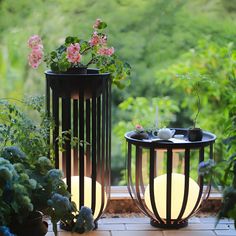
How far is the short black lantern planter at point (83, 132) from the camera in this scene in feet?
10.2

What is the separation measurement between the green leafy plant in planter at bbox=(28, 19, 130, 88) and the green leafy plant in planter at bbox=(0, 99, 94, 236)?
0.24 metres

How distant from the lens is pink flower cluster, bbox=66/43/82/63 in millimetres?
3088

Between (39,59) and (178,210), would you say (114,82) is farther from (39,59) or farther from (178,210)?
(178,210)

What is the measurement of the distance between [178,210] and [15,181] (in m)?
0.96

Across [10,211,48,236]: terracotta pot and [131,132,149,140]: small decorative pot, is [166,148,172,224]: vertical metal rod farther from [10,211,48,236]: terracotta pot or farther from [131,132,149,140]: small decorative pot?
[10,211,48,236]: terracotta pot

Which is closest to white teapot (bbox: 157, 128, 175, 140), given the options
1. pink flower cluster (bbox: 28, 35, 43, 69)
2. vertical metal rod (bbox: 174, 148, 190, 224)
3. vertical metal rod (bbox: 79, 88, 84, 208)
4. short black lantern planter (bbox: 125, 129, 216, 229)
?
short black lantern planter (bbox: 125, 129, 216, 229)

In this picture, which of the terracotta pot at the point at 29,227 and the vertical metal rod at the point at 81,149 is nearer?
the terracotta pot at the point at 29,227

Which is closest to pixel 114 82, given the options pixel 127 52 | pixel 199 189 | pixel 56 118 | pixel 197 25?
pixel 56 118

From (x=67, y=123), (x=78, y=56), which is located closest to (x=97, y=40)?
(x=78, y=56)

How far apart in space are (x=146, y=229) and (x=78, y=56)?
42.3 inches

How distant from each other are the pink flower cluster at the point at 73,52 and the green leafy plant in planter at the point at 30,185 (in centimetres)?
29

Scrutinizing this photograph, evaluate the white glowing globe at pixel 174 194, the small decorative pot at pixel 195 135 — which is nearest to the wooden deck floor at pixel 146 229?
the white glowing globe at pixel 174 194

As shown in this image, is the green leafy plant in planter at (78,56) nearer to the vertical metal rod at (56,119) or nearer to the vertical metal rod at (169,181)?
the vertical metal rod at (56,119)

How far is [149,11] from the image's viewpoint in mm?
4406
